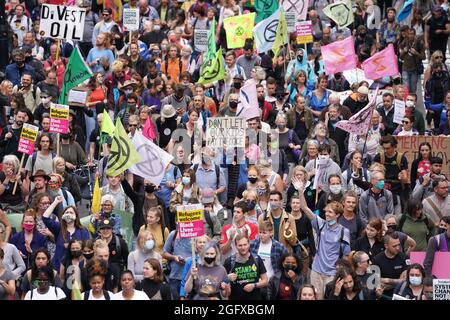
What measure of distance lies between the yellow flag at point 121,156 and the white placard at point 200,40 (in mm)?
7750

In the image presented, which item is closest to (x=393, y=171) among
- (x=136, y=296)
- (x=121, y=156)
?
(x=121, y=156)

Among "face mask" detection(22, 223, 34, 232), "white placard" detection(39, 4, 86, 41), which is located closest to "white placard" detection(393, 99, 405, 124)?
"white placard" detection(39, 4, 86, 41)

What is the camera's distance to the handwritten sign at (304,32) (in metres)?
26.5

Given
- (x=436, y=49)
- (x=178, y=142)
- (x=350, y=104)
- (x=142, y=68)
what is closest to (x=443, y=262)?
(x=178, y=142)

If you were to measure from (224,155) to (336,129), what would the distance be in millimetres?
2372

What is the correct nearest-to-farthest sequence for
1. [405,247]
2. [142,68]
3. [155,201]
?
1. [405,247]
2. [155,201]
3. [142,68]

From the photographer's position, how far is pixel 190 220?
55.6 feet

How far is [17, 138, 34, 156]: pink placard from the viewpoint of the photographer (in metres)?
20.3

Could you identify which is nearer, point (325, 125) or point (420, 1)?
point (325, 125)

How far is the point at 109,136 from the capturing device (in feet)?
68.4

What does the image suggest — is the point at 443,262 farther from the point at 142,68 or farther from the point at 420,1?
the point at 420,1

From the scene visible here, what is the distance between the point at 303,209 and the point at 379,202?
1080mm

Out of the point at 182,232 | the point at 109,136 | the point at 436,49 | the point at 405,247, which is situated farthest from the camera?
the point at 436,49

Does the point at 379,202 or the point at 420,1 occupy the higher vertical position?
the point at 420,1
